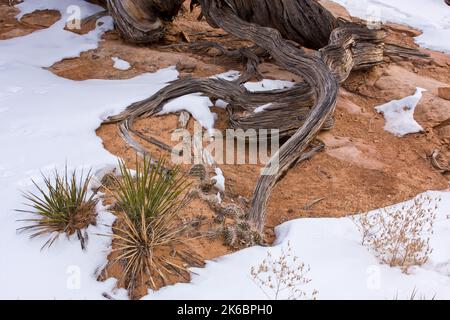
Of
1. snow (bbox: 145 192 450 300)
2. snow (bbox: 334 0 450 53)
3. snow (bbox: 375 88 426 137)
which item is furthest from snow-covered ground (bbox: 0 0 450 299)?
snow (bbox: 334 0 450 53)

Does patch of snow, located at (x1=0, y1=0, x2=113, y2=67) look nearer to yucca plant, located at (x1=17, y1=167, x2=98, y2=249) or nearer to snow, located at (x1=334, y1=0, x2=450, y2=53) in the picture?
yucca plant, located at (x1=17, y1=167, x2=98, y2=249)

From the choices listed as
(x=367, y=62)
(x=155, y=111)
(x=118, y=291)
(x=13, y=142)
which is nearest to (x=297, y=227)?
(x=118, y=291)

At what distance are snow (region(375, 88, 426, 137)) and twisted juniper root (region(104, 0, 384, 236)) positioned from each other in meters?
0.68

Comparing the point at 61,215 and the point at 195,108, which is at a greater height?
the point at 61,215

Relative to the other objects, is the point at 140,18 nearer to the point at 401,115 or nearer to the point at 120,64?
the point at 120,64

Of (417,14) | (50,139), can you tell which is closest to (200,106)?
(50,139)

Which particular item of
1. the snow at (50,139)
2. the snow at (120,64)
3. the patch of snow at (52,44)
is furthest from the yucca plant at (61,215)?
the patch of snow at (52,44)

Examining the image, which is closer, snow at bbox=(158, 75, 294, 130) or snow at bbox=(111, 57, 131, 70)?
snow at bbox=(158, 75, 294, 130)

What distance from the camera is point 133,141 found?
5336mm

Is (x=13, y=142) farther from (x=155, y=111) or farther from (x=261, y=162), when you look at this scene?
(x=261, y=162)

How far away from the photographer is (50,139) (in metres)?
5.17

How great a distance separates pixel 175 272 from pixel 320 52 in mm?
3783

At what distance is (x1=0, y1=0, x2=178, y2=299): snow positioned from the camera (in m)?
3.57

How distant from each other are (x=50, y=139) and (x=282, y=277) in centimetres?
279
